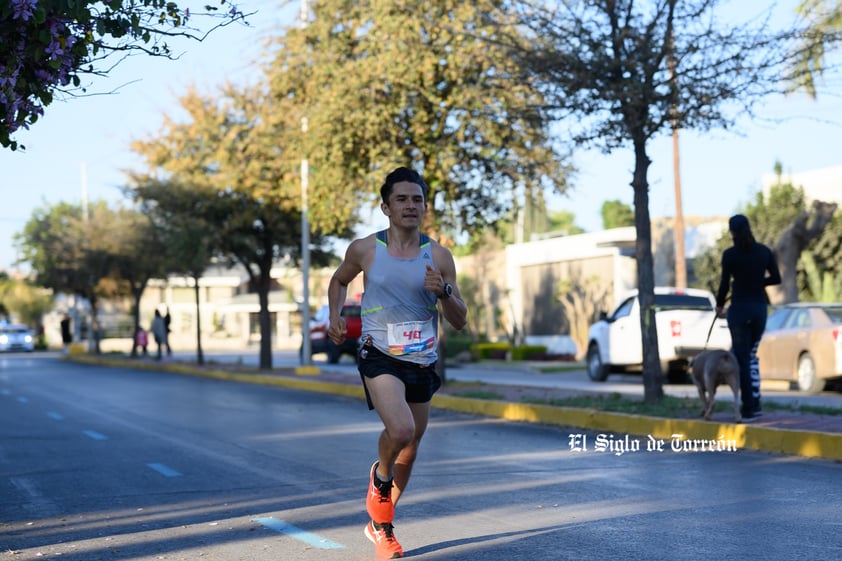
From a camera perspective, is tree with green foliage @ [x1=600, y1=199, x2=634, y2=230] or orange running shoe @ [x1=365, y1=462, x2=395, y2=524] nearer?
orange running shoe @ [x1=365, y1=462, x2=395, y2=524]

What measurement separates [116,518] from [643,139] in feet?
29.4

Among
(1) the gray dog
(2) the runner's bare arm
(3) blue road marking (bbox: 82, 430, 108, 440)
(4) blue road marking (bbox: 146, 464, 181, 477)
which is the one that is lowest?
(4) blue road marking (bbox: 146, 464, 181, 477)

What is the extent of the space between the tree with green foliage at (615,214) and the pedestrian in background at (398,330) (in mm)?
70929

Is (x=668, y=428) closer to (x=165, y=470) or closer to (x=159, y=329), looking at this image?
(x=165, y=470)

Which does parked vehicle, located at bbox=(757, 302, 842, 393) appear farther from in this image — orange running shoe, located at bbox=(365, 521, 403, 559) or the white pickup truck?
orange running shoe, located at bbox=(365, 521, 403, 559)

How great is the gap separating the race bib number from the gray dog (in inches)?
259

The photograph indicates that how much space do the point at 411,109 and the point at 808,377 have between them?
7811 millimetres

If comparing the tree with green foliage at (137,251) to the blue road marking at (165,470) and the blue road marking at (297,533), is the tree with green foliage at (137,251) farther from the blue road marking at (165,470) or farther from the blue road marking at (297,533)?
the blue road marking at (297,533)

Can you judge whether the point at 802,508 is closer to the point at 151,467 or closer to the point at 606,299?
the point at 151,467

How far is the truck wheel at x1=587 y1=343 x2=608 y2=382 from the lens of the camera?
24625mm

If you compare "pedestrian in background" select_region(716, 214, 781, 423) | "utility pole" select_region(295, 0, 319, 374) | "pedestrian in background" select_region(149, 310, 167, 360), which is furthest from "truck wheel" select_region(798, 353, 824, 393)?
"pedestrian in background" select_region(149, 310, 167, 360)

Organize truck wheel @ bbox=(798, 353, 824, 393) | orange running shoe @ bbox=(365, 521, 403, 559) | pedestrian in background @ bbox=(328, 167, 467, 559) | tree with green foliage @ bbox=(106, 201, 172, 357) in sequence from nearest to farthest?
pedestrian in background @ bbox=(328, 167, 467, 559), orange running shoe @ bbox=(365, 521, 403, 559), truck wheel @ bbox=(798, 353, 824, 393), tree with green foliage @ bbox=(106, 201, 172, 357)

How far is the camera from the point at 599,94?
15.0 metres

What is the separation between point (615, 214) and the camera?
8281 cm
